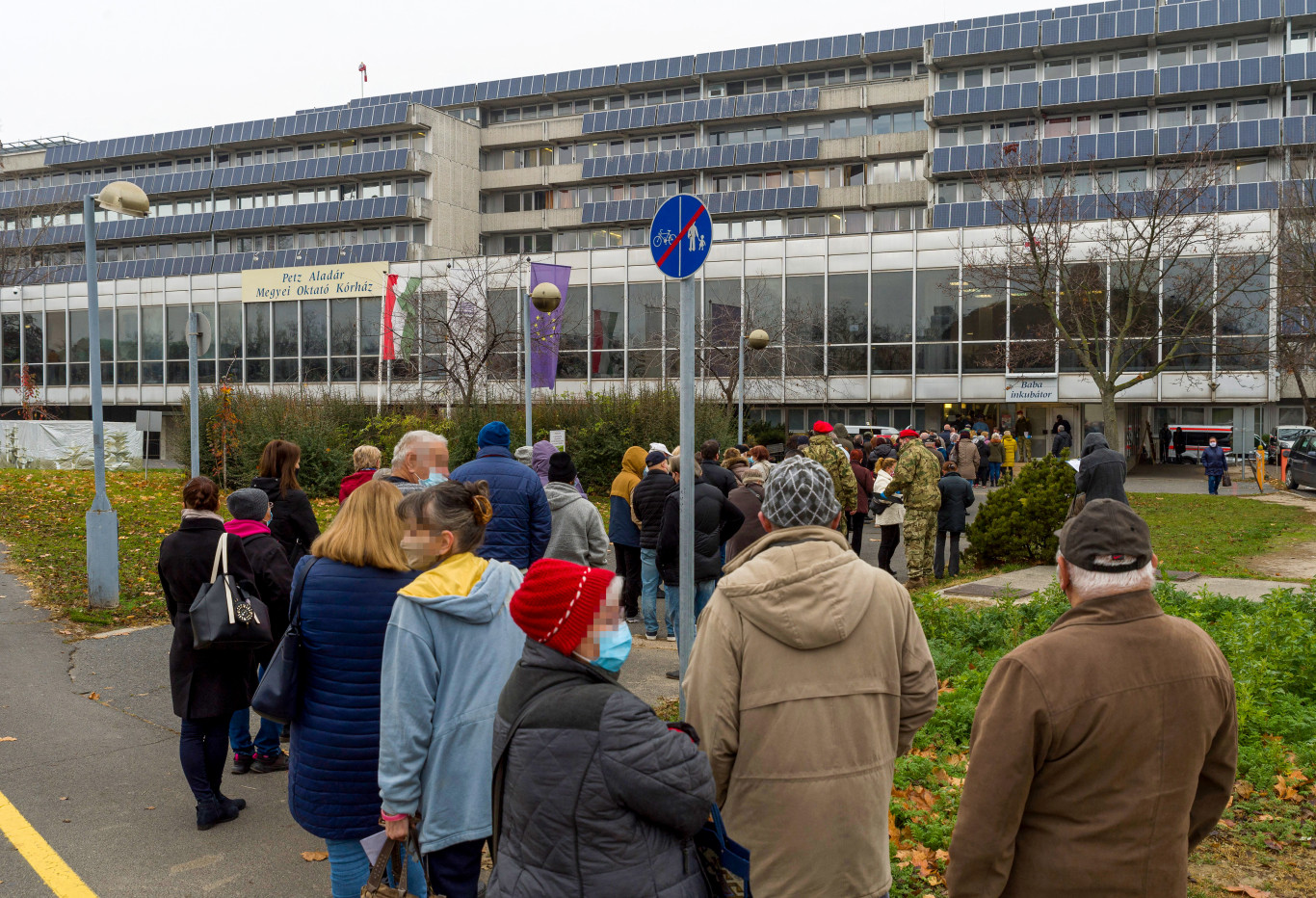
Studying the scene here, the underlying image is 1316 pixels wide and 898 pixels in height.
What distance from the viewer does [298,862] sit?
5.02 m

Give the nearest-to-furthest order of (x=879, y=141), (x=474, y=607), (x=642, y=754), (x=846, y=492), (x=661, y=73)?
(x=642, y=754), (x=474, y=607), (x=846, y=492), (x=879, y=141), (x=661, y=73)

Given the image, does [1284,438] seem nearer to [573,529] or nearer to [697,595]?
[697,595]

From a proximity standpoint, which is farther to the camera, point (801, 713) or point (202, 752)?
point (202, 752)

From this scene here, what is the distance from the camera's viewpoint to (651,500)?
10.0 m

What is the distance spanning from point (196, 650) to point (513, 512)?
2.38m

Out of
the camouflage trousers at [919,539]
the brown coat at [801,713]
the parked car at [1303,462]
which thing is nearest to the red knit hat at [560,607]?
the brown coat at [801,713]

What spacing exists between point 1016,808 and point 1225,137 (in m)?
50.6

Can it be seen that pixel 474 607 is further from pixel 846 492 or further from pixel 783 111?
pixel 783 111

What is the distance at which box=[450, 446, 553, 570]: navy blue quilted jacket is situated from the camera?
7191 mm

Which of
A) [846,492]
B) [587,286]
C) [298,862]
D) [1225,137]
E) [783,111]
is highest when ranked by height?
[783,111]

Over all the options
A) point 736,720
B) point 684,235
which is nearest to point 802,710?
point 736,720

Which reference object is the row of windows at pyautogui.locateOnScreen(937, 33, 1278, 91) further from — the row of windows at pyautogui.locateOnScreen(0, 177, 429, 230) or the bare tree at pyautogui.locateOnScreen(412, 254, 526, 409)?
the row of windows at pyautogui.locateOnScreen(0, 177, 429, 230)

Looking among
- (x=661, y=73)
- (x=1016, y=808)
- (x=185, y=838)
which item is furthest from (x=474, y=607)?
(x=661, y=73)

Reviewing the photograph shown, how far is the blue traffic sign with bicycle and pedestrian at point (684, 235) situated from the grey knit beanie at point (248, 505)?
8.97 feet
